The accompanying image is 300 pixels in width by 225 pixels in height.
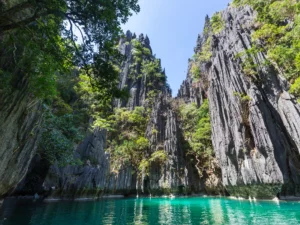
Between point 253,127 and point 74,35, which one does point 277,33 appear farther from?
point 74,35

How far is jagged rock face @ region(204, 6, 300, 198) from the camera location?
17.5 m

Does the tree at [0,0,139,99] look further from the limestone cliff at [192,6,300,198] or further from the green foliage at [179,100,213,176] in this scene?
the green foliage at [179,100,213,176]

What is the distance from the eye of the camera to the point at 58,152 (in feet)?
52.0

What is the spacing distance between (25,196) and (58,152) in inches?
591

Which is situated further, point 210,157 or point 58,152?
point 210,157

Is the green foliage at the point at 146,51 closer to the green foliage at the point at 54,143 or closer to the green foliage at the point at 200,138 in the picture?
the green foliage at the point at 200,138

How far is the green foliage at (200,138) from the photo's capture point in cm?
2919

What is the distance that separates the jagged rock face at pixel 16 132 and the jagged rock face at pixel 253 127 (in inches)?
757

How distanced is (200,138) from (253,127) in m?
11.2

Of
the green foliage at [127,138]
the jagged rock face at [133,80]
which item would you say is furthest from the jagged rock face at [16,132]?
the jagged rock face at [133,80]

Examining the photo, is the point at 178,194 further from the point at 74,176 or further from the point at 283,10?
the point at 283,10

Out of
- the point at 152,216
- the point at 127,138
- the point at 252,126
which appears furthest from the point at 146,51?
the point at 152,216

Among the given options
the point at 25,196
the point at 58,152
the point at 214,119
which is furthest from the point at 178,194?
the point at 25,196

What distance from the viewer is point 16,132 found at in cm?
790
